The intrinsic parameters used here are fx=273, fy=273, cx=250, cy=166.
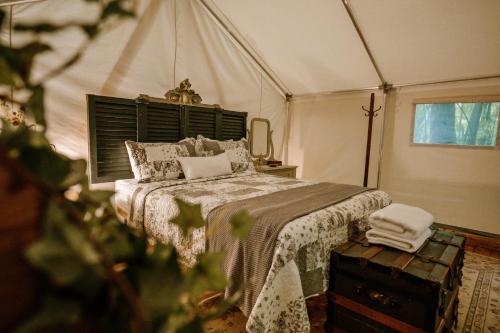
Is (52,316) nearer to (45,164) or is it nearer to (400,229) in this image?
(45,164)

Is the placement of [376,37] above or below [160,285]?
above

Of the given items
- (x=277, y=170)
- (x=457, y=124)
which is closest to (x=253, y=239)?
(x=277, y=170)

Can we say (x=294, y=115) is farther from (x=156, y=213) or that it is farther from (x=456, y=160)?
(x=156, y=213)

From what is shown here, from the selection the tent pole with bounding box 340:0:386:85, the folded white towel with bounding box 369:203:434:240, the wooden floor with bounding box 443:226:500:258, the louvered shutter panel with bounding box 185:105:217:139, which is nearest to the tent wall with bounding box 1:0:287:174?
the louvered shutter panel with bounding box 185:105:217:139

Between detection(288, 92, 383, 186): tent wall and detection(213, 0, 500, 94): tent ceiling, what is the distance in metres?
0.42

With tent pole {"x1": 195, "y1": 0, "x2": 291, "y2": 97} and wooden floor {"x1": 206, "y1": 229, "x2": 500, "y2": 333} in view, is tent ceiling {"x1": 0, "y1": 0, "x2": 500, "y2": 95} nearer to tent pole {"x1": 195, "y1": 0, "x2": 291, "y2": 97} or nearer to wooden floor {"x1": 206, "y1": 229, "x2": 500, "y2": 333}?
tent pole {"x1": 195, "y1": 0, "x2": 291, "y2": 97}

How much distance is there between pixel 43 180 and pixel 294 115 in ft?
15.9

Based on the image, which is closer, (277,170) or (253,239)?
(253,239)

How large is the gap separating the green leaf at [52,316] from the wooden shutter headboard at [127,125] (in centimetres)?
274

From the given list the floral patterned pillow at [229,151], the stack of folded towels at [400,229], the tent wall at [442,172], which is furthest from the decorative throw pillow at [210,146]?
the tent wall at [442,172]

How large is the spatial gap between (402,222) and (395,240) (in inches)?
4.8

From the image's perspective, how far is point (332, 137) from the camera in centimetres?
442

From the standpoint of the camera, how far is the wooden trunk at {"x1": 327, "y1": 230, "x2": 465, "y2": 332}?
130 cm

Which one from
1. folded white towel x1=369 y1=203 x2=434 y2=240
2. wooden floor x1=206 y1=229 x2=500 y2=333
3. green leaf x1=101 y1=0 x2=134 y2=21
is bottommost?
wooden floor x1=206 y1=229 x2=500 y2=333
